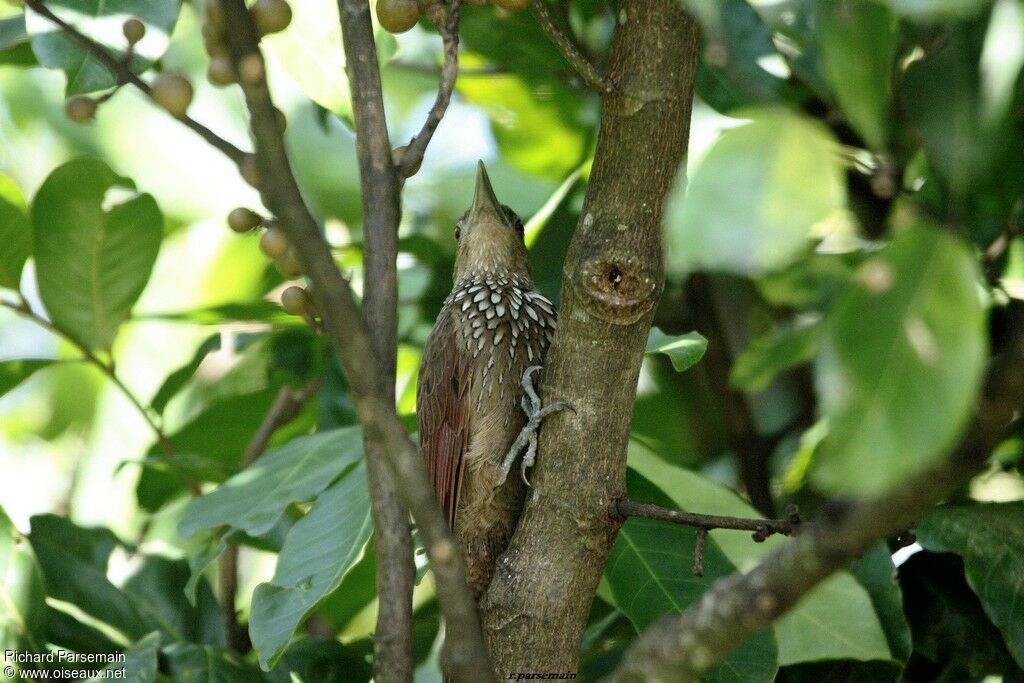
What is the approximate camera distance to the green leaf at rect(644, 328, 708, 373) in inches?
83.1

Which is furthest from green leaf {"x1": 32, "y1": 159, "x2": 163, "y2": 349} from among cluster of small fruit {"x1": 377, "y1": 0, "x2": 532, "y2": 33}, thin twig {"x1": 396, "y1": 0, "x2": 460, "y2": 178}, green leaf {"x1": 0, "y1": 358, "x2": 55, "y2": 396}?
thin twig {"x1": 396, "y1": 0, "x2": 460, "y2": 178}

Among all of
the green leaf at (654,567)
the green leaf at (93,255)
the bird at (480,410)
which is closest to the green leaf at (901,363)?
the green leaf at (654,567)

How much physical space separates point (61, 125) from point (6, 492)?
1.58 meters

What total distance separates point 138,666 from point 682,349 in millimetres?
1364

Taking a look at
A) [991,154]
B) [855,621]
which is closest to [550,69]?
[855,621]

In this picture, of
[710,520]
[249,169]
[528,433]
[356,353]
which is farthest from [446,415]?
[356,353]

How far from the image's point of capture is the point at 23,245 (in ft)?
9.47

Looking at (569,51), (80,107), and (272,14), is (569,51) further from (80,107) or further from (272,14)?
(80,107)

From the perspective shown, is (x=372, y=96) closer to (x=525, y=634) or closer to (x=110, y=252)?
Answer: (x=525, y=634)

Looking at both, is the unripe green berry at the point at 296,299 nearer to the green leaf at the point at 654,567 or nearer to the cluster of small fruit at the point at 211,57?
the cluster of small fruit at the point at 211,57

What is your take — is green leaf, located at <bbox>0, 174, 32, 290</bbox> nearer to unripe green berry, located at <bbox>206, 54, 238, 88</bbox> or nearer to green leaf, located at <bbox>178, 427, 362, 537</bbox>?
green leaf, located at <bbox>178, 427, 362, 537</bbox>

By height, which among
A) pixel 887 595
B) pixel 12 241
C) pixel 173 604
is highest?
pixel 12 241

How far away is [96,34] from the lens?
77.4 inches

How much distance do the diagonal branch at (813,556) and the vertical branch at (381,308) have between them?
0.92 ft
